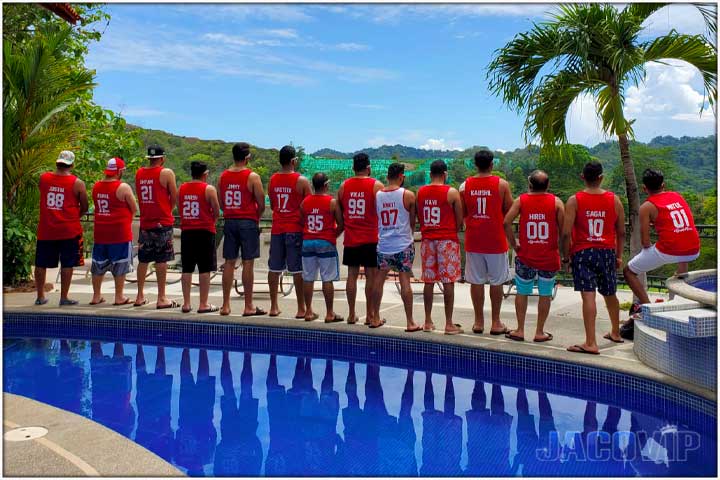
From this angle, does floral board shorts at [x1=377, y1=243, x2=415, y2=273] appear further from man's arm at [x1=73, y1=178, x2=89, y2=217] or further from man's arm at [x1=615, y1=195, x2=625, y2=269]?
man's arm at [x1=73, y1=178, x2=89, y2=217]

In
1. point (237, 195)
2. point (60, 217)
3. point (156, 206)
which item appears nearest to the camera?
point (237, 195)

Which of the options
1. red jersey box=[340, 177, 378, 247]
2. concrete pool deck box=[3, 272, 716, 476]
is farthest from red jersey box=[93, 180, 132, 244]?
red jersey box=[340, 177, 378, 247]

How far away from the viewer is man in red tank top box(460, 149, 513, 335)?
5.76 metres

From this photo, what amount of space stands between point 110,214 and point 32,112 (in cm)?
241

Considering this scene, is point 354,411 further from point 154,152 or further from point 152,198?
point 154,152

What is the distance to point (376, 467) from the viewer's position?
3.75 meters

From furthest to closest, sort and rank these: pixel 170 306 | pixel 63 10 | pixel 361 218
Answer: pixel 63 10
pixel 170 306
pixel 361 218

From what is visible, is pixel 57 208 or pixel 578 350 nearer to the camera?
pixel 578 350

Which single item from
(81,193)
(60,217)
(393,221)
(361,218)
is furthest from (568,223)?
(60,217)

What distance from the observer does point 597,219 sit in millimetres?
5246

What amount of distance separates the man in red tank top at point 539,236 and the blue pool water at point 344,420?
89 cm

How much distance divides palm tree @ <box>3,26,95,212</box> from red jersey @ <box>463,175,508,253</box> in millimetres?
5824

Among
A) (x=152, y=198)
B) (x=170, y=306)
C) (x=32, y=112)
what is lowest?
(x=170, y=306)

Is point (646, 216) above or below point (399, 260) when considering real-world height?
above
